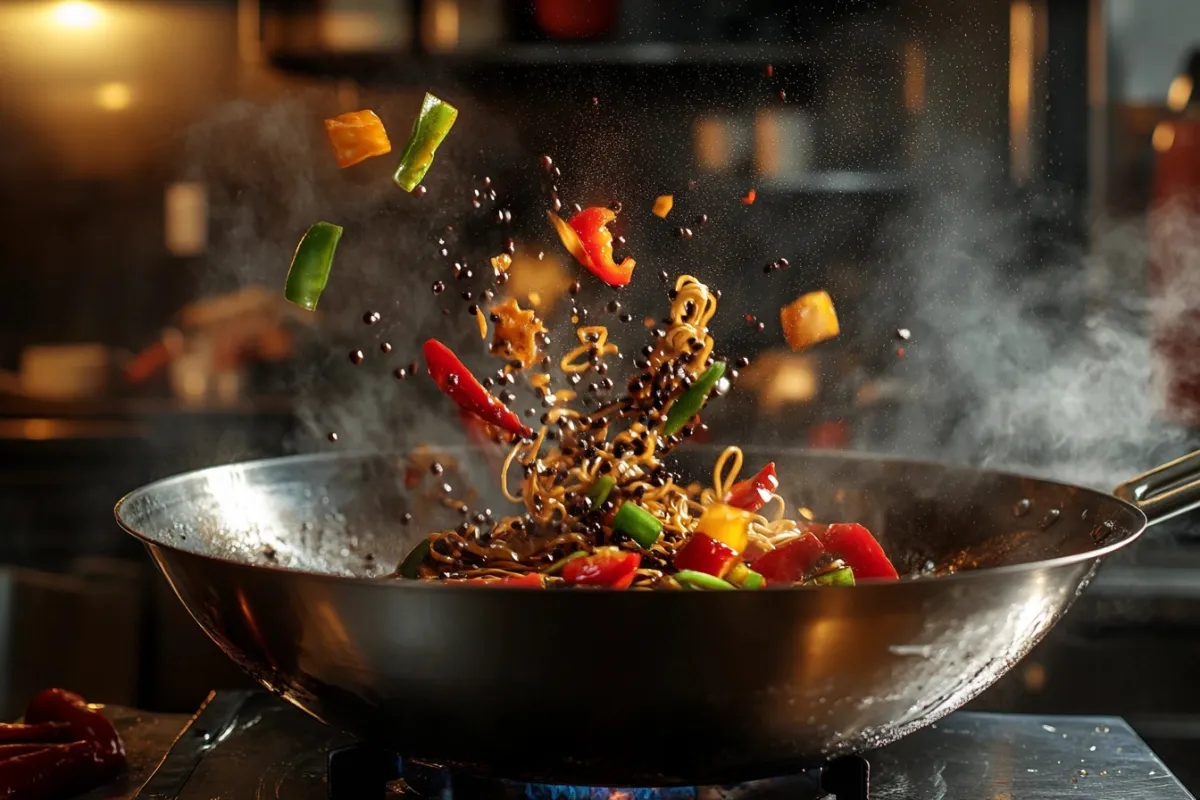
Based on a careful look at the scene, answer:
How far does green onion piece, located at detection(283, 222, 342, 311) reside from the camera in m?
1.17

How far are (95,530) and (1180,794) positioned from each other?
301 centimetres

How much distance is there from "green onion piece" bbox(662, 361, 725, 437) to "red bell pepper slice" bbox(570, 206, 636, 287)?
0.45ft

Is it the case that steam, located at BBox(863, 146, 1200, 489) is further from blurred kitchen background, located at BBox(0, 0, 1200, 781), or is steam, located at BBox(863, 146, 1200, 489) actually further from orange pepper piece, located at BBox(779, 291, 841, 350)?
orange pepper piece, located at BBox(779, 291, 841, 350)

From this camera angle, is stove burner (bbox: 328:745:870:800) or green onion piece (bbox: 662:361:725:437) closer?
stove burner (bbox: 328:745:870:800)

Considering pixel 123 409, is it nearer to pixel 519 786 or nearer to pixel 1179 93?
pixel 519 786

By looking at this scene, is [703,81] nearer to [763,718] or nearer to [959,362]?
[959,362]

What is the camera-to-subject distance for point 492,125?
12.5ft

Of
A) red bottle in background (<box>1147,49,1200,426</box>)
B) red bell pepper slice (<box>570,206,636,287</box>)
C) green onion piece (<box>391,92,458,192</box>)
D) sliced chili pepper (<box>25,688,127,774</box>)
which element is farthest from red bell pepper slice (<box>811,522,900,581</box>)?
red bottle in background (<box>1147,49,1200,426</box>)

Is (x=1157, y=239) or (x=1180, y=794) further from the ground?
(x=1157, y=239)

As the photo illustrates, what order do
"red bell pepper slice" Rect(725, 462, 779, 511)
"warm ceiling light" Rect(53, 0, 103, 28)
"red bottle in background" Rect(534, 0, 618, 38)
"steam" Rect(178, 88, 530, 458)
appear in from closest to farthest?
"red bell pepper slice" Rect(725, 462, 779, 511), "steam" Rect(178, 88, 530, 458), "red bottle in background" Rect(534, 0, 618, 38), "warm ceiling light" Rect(53, 0, 103, 28)

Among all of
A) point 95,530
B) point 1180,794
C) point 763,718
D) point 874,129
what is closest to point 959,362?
point 874,129

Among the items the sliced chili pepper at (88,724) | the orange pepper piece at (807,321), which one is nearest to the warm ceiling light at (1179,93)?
the orange pepper piece at (807,321)

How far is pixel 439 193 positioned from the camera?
2008mm

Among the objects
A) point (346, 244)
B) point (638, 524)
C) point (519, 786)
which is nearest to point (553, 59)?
point (346, 244)
